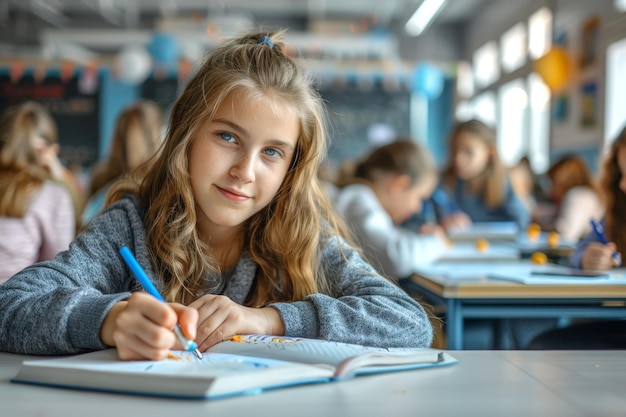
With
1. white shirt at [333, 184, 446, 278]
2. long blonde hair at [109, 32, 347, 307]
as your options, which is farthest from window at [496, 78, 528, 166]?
long blonde hair at [109, 32, 347, 307]

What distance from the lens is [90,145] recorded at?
Result: 8.41 metres

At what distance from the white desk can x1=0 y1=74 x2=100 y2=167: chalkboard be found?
7792 mm

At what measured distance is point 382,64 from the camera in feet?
26.1

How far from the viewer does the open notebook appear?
2.45ft

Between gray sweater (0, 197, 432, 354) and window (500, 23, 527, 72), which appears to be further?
window (500, 23, 527, 72)

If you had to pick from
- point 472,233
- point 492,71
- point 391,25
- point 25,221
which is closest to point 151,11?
point 391,25

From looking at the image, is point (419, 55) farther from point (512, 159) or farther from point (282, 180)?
point (282, 180)

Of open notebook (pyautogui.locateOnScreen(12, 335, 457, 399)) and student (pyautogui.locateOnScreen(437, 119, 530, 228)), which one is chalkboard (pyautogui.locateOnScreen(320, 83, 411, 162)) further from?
open notebook (pyautogui.locateOnScreen(12, 335, 457, 399))

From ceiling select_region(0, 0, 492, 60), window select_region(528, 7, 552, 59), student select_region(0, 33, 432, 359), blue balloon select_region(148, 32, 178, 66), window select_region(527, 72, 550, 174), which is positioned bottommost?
student select_region(0, 33, 432, 359)

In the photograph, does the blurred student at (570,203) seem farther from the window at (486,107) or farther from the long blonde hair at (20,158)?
the window at (486,107)

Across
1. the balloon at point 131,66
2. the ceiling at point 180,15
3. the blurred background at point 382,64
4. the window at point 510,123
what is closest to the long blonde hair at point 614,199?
the blurred background at point 382,64

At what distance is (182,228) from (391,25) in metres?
11.1

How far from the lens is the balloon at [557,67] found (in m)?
6.79

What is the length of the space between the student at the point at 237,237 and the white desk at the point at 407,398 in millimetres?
191
